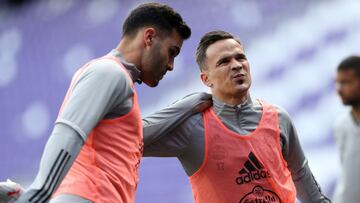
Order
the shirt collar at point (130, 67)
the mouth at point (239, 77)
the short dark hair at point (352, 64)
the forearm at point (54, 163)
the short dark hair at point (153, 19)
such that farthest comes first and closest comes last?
1. the short dark hair at point (352, 64)
2. the mouth at point (239, 77)
3. the short dark hair at point (153, 19)
4. the shirt collar at point (130, 67)
5. the forearm at point (54, 163)

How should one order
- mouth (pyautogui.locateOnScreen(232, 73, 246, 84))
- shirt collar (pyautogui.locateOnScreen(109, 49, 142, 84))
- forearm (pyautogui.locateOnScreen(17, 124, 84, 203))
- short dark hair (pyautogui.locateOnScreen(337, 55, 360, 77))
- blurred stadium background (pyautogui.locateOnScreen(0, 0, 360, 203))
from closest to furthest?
forearm (pyautogui.locateOnScreen(17, 124, 84, 203)) < shirt collar (pyautogui.locateOnScreen(109, 49, 142, 84)) < mouth (pyautogui.locateOnScreen(232, 73, 246, 84)) < short dark hair (pyautogui.locateOnScreen(337, 55, 360, 77)) < blurred stadium background (pyautogui.locateOnScreen(0, 0, 360, 203))

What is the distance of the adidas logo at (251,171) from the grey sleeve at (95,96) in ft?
3.34

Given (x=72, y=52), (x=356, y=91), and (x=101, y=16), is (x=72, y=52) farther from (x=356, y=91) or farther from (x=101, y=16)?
(x=356, y=91)

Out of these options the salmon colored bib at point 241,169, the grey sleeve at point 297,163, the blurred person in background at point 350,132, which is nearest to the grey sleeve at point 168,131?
the salmon colored bib at point 241,169

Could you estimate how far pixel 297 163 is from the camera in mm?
3375

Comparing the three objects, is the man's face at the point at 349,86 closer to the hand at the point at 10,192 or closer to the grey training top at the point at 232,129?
the grey training top at the point at 232,129

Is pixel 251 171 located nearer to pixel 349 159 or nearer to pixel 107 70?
pixel 349 159

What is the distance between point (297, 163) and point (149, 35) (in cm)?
Result: 121

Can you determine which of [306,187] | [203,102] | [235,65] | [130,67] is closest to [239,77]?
[235,65]

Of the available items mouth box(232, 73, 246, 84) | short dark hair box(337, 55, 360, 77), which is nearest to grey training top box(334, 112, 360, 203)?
short dark hair box(337, 55, 360, 77)

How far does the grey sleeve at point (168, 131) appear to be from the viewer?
314 centimetres

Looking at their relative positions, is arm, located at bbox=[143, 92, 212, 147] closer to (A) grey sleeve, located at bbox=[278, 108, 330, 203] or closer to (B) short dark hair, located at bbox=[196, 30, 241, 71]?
(B) short dark hair, located at bbox=[196, 30, 241, 71]

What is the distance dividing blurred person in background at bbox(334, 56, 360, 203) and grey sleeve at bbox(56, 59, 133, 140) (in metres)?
1.38

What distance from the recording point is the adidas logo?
3131 millimetres
